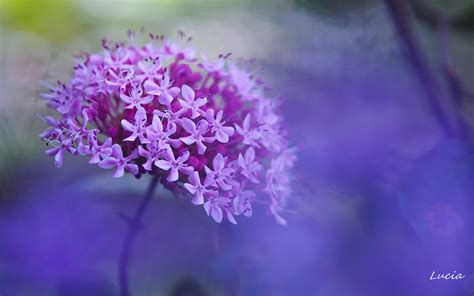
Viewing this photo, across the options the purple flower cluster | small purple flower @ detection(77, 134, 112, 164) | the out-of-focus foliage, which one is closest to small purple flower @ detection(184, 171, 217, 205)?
the purple flower cluster

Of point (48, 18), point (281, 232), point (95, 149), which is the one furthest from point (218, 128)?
point (48, 18)

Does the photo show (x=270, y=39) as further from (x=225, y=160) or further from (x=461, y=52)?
(x=225, y=160)

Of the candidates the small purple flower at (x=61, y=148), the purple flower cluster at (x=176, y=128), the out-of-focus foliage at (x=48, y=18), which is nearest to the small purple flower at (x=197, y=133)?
the purple flower cluster at (x=176, y=128)

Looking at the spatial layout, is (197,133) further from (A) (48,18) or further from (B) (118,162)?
(A) (48,18)

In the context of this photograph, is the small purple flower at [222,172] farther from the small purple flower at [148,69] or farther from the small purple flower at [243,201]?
the small purple flower at [148,69]

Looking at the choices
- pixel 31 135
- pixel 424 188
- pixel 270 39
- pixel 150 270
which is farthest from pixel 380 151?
pixel 31 135

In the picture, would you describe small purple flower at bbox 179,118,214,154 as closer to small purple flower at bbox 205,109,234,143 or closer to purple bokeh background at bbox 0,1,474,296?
small purple flower at bbox 205,109,234,143
